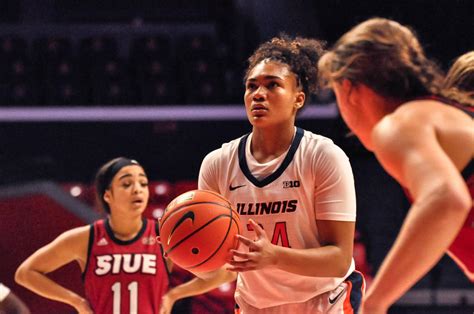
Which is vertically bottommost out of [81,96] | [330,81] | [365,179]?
Answer: [365,179]

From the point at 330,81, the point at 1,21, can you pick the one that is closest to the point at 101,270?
the point at 330,81

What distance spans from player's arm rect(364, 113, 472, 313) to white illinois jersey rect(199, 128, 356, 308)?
52.0 inches

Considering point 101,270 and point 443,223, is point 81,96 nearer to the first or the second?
point 101,270

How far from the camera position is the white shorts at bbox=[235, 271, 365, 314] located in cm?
320

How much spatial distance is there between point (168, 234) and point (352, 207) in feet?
2.71

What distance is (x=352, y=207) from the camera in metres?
3.15

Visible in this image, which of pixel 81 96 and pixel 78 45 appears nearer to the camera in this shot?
pixel 81 96

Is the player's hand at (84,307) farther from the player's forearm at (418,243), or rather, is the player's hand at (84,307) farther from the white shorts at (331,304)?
the player's forearm at (418,243)

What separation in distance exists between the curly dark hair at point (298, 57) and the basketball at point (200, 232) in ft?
2.63

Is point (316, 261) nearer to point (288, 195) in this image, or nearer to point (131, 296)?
point (288, 195)

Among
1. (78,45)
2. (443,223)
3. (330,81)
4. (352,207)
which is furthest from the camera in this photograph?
(78,45)

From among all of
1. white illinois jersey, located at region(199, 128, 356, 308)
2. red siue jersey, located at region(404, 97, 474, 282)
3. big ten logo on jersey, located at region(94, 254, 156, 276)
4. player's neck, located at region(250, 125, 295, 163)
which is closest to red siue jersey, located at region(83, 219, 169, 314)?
big ten logo on jersey, located at region(94, 254, 156, 276)

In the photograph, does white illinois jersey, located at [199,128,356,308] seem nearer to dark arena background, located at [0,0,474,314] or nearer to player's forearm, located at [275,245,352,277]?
player's forearm, located at [275,245,352,277]

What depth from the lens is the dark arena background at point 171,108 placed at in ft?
27.2
